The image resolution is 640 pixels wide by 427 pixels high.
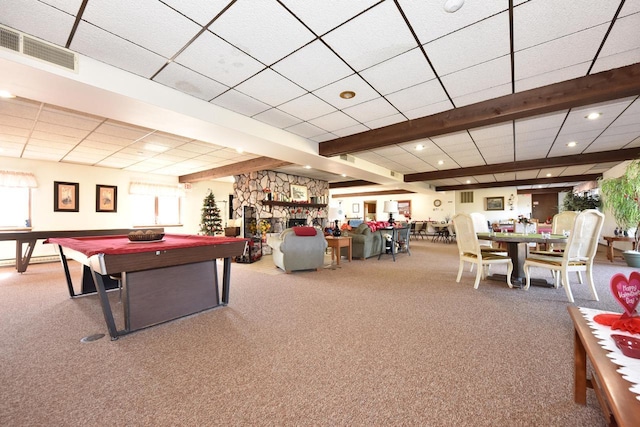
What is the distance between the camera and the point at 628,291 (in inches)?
52.7

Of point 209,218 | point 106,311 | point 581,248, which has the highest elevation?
point 209,218

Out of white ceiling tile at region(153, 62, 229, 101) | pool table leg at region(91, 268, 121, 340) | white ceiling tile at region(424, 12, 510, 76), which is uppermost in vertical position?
white ceiling tile at region(424, 12, 510, 76)

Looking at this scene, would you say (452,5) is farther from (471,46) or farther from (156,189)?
(156,189)

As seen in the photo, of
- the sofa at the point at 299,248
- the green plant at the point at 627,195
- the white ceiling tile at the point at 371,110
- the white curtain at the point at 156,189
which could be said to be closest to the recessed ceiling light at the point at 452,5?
the white ceiling tile at the point at 371,110

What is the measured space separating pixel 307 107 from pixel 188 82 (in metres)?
1.52

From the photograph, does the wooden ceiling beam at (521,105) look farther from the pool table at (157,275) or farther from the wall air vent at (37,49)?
the wall air vent at (37,49)

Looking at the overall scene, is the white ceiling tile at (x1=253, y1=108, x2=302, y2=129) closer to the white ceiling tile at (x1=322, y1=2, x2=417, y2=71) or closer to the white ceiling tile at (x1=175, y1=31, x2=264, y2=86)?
the white ceiling tile at (x1=175, y1=31, x2=264, y2=86)

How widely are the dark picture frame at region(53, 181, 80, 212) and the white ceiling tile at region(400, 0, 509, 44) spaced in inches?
363

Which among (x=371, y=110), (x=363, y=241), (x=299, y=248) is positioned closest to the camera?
(x=371, y=110)

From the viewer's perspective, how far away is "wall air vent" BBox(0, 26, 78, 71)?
7.28 feet

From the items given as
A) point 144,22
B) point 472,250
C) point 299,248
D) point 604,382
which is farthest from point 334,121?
point 604,382

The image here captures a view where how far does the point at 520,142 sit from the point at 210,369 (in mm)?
6767

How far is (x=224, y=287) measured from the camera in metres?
3.49

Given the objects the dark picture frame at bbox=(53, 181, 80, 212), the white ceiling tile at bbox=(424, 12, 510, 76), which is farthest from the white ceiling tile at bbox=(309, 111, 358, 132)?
the dark picture frame at bbox=(53, 181, 80, 212)
